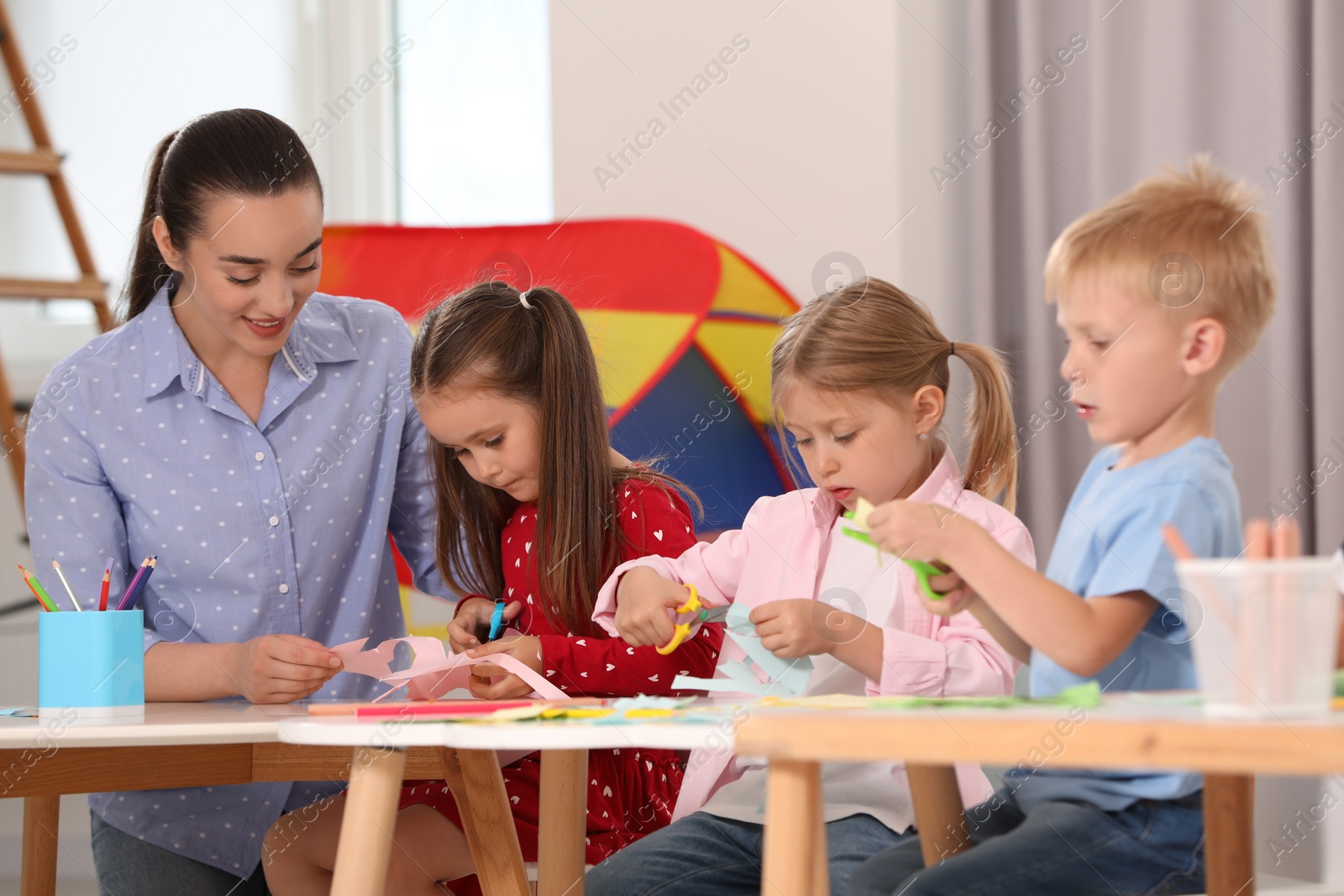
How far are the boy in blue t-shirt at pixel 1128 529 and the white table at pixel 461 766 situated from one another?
0.19m

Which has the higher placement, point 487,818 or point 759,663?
point 759,663

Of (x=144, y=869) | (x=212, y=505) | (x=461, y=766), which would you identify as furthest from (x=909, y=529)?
(x=144, y=869)

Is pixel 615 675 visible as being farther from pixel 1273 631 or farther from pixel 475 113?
pixel 475 113

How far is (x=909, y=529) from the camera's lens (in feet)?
2.32

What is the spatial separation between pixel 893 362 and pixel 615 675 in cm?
39

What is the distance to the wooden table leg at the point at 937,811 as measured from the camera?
Answer: 32.3 inches

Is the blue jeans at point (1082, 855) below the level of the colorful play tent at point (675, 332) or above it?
below

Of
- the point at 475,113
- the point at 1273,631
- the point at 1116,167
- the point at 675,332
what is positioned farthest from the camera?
the point at 475,113

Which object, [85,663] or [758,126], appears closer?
[85,663]

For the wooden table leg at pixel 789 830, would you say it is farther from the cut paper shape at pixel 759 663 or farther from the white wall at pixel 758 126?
the white wall at pixel 758 126

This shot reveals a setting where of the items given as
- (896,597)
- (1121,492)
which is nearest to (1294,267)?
(896,597)

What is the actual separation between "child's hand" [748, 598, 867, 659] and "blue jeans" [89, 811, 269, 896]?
731 mm

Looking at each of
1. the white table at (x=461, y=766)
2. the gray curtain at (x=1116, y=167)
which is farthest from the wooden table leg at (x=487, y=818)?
the gray curtain at (x=1116, y=167)

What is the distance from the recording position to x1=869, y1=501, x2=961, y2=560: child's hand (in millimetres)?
707
